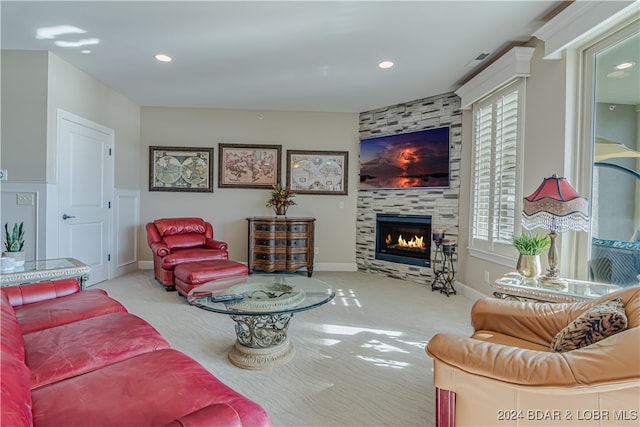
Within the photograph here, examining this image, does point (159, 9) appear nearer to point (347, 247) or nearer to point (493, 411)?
point (493, 411)

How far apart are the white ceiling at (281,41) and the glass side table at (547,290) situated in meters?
2.15

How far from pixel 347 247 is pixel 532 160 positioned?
124 inches

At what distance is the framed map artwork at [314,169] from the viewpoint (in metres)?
5.39

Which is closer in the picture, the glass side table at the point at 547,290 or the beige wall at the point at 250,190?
the glass side table at the point at 547,290

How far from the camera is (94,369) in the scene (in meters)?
1.35

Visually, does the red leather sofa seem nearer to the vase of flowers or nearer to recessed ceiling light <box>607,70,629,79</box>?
recessed ceiling light <box>607,70,629,79</box>

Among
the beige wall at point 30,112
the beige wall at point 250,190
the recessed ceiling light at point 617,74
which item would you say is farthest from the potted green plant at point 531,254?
the beige wall at point 30,112

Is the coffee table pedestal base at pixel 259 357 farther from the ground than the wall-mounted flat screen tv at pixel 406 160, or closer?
closer

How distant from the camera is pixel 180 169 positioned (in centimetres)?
531

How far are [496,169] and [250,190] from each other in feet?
12.2

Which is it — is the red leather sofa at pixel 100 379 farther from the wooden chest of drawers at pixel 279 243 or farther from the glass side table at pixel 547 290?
the wooden chest of drawers at pixel 279 243

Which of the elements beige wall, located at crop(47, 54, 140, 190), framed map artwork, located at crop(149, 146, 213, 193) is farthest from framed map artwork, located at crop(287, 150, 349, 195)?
beige wall, located at crop(47, 54, 140, 190)

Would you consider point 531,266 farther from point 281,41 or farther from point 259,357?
point 281,41

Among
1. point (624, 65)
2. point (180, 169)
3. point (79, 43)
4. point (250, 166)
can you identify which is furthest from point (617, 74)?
point (180, 169)
